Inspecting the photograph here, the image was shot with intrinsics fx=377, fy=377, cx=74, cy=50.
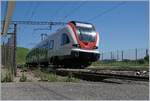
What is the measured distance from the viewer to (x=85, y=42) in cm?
2562

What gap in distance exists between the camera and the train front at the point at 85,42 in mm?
25203

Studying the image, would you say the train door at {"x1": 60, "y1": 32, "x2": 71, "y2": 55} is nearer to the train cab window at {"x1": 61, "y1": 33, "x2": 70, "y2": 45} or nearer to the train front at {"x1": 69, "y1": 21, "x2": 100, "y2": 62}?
the train cab window at {"x1": 61, "y1": 33, "x2": 70, "y2": 45}

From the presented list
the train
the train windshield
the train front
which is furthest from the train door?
the train windshield

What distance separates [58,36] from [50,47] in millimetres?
2818

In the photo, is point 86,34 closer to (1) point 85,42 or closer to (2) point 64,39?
(1) point 85,42

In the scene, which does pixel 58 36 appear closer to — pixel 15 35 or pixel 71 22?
pixel 71 22

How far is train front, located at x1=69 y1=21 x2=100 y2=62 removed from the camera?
2520 cm

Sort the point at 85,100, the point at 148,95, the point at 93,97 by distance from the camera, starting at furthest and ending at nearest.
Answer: the point at 148,95, the point at 93,97, the point at 85,100

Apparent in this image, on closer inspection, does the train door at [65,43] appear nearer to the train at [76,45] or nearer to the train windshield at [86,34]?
the train at [76,45]

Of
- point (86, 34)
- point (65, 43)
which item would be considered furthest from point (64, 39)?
point (86, 34)

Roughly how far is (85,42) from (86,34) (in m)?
0.69

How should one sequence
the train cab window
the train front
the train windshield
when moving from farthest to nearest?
1. the train cab window
2. the train windshield
3. the train front

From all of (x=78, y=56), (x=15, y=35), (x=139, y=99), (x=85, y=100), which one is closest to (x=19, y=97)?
(x=85, y=100)

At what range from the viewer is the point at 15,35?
19.1 m
